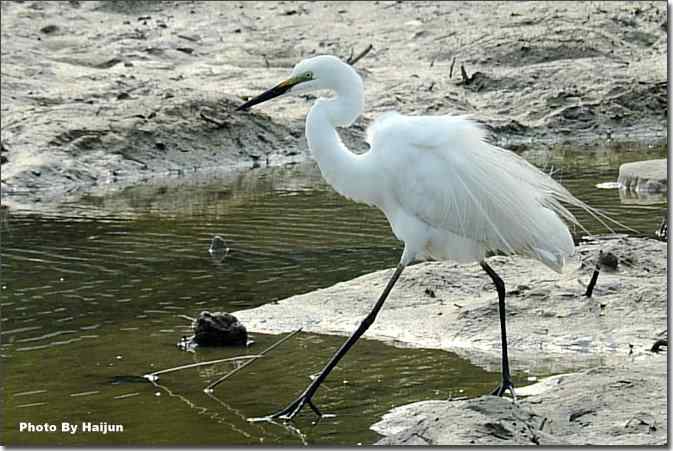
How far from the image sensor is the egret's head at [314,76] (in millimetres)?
5793

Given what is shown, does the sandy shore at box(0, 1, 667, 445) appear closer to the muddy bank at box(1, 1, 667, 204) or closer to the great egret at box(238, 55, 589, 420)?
the muddy bank at box(1, 1, 667, 204)

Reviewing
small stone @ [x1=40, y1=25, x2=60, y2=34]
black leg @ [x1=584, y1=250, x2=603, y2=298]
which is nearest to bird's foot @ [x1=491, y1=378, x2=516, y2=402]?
black leg @ [x1=584, y1=250, x2=603, y2=298]

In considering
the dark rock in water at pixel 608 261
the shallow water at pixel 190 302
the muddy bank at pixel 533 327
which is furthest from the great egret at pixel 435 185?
the dark rock in water at pixel 608 261

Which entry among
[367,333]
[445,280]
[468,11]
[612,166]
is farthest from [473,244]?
[468,11]

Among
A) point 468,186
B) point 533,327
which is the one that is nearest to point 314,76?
point 468,186

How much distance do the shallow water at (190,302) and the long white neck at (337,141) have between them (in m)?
0.93

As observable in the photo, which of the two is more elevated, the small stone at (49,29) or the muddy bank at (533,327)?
the small stone at (49,29)

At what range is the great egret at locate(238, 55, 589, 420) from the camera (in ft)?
18.4

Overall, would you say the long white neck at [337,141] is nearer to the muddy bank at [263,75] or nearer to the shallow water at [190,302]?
the shallow water at [190,302]

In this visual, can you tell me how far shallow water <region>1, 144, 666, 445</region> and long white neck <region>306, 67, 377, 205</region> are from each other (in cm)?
93

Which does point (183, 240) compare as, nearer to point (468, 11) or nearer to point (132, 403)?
point (132, 403)

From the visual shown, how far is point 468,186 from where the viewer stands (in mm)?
5602

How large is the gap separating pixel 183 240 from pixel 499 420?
5.10 metres

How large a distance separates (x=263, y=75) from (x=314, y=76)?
1001 centimetres
